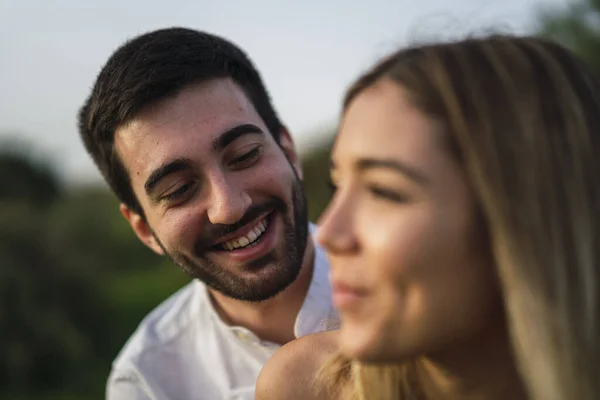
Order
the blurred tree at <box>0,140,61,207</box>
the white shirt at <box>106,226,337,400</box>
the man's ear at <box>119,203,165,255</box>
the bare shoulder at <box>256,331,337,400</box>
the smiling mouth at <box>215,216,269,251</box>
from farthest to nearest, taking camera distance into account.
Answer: the blurred tree at <box>0,140,61,207</box>, the man's ear at <box>119,203,165,255</box>, the white shirt at <box>106,226,337,400</box>, the smiling mouth at <box>215,216,269,251</box>, the bare shoulder at <box>256,331,337,400</box>

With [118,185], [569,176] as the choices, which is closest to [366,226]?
[569,176]

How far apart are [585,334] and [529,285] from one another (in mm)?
185

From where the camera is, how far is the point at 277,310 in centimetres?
295

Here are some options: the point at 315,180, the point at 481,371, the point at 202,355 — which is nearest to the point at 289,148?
the point at 202,355

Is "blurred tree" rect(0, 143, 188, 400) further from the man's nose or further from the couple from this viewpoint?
the couple

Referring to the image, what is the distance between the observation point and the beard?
273cm

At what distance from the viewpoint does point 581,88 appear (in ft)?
5.37

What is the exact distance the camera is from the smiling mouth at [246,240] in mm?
2705

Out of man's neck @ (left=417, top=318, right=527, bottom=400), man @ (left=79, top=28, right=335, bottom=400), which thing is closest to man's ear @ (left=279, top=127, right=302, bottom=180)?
man @ (left=79, top=28, right=335, bottom=400)

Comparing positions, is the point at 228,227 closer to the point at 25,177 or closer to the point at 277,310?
the point at 277,310

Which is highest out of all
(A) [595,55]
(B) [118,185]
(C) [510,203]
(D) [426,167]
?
(D) [426,167]

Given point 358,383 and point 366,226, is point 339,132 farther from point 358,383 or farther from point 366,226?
point 358,383

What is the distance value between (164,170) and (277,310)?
768 millimetres

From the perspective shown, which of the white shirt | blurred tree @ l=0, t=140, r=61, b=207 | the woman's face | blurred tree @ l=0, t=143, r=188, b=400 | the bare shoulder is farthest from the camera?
blurred tree @ l=0, t=140, r=61, b=207
